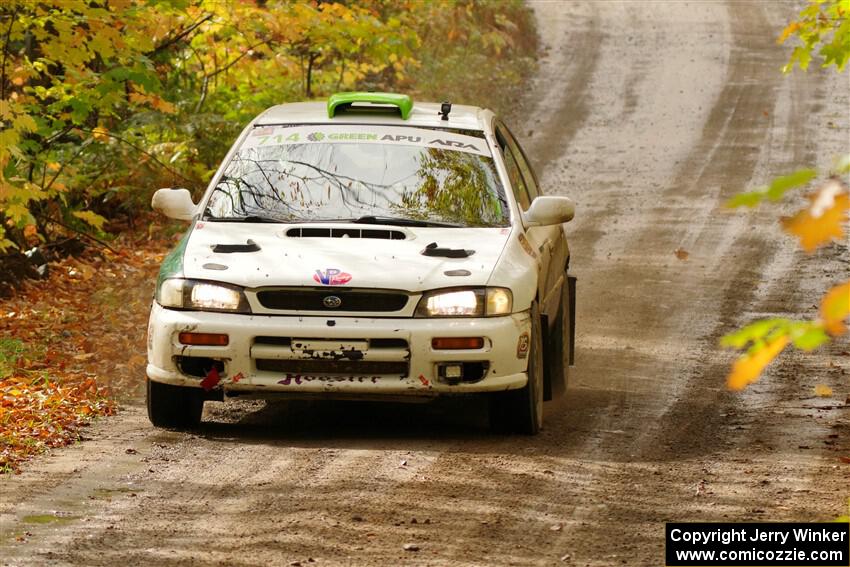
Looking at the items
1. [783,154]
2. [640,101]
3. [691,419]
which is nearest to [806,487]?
[691,419]

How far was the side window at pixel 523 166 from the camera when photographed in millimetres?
8977

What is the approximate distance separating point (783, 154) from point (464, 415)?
12.5 m

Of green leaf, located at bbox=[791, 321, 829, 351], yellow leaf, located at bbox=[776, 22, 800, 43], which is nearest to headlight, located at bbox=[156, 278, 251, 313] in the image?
yellow leaf, located at bbox=[776, 22, 800, 43]

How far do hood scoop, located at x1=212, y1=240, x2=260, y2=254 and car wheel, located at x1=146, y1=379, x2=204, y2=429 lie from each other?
30.0 inches

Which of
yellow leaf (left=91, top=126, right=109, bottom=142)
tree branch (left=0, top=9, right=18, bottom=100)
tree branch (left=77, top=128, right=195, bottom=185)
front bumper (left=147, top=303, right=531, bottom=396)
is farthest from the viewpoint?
tree branch (left=77, top=128, right=195, bottom=185)

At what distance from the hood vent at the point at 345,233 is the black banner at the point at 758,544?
2.55 metres

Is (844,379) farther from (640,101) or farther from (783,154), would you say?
(640,101)

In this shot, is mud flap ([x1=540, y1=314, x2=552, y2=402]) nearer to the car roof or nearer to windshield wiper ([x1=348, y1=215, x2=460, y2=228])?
windshield wiper ([x1=348, y1=215, x2=460, y2=228])

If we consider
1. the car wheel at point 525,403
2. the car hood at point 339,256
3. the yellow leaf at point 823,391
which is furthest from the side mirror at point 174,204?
the yellow leaf at point 823,391

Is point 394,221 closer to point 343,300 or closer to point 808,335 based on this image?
point 343,300

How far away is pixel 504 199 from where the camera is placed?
7926 mm

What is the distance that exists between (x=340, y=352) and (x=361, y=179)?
1.36 metres

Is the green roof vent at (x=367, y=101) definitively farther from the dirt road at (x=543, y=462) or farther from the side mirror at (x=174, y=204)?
the dirt road at (x=543, y=462)

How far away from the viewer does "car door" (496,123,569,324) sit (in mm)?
7957
